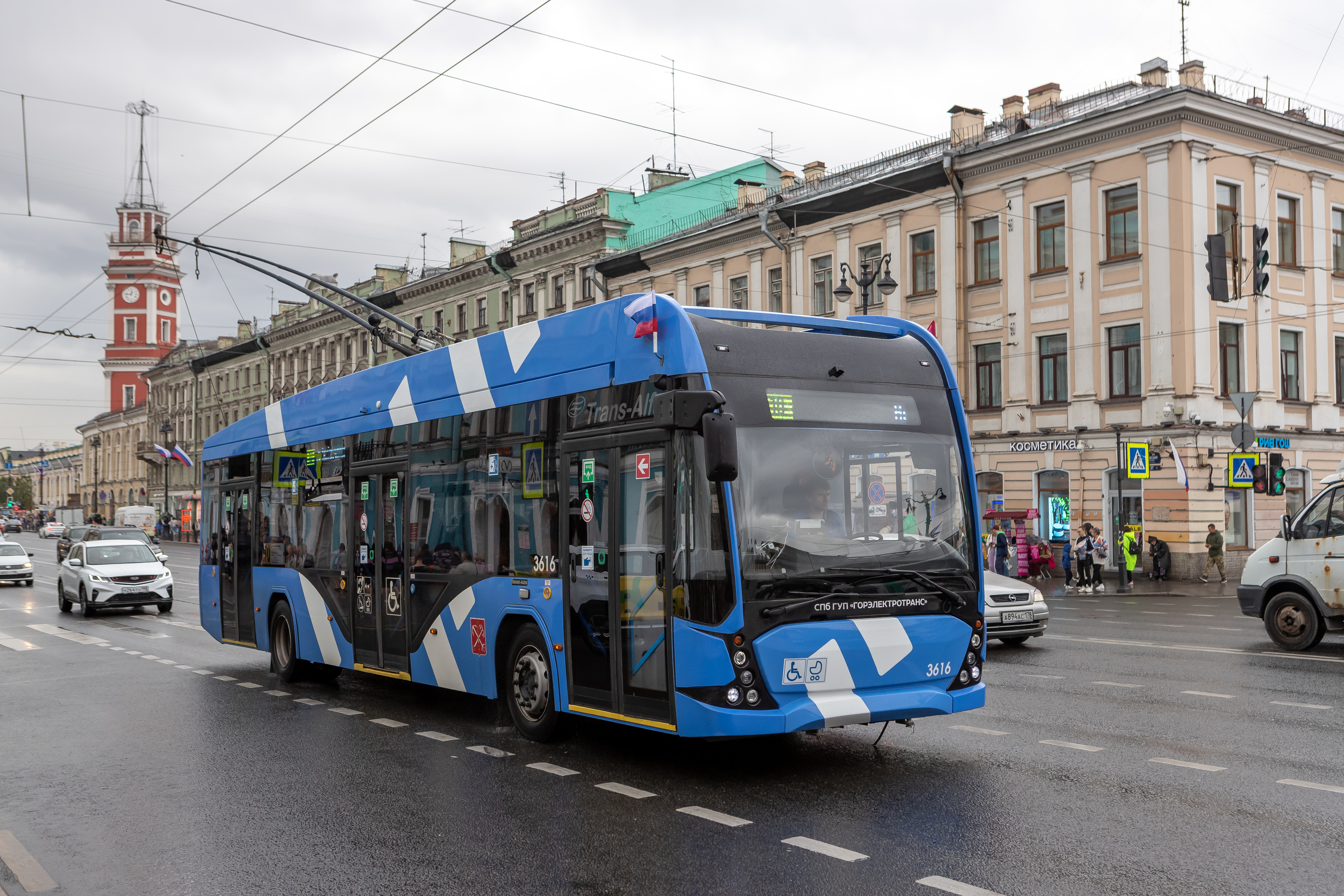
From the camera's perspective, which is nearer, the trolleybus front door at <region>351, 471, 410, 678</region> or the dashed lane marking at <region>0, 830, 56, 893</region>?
the dashed lane marking at <region>0, 830, 56, 893</region>

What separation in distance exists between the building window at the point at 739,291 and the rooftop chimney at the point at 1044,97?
11350 millimetres

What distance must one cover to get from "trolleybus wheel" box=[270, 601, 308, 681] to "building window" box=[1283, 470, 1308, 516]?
2746 cm

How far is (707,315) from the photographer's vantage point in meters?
8.48

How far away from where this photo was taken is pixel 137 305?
11425cm

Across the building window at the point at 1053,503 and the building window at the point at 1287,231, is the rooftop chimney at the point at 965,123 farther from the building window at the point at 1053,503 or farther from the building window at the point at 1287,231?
the building window at the point at 1053,503

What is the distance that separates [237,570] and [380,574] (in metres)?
4.32

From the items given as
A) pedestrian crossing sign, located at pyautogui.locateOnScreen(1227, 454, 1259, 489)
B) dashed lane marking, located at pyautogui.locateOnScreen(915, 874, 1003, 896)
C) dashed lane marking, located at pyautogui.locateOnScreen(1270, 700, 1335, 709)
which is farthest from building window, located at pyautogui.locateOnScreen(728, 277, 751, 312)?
dashed lane marking, located at pyautogui.locateOnScreen(915, 874, 1003, 896)

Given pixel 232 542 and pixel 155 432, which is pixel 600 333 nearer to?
pixel 232 542

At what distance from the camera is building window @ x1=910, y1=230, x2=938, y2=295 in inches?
1470

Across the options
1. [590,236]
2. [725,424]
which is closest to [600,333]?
[725,424]

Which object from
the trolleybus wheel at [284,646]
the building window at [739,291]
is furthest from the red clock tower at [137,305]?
the trolleybus wheel at [284,646]

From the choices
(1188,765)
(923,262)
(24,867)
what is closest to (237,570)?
(24,867)

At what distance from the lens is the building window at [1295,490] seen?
108ft

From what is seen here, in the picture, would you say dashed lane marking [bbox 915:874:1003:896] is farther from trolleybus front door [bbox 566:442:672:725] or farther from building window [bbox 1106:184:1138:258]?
building window [bbox 1106:184:1138:258]
